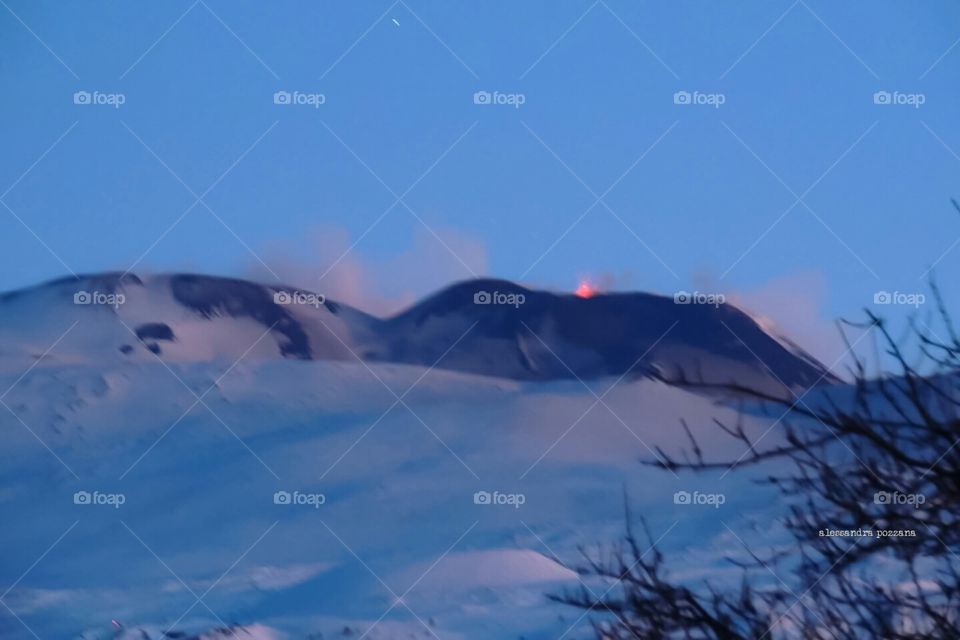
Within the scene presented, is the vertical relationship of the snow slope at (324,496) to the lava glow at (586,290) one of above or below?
below

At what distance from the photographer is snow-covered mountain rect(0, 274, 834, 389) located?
9.27 ft

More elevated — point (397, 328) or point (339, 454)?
point (397, 328)

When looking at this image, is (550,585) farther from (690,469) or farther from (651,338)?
(651,338)

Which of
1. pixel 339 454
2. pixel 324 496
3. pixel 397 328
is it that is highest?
pixel 397 328

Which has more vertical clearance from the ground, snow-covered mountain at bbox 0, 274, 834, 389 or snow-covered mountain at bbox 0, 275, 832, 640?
snow-covered mountain at bbox 0, 274, 834, 389

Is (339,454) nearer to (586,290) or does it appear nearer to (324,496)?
(324,496)

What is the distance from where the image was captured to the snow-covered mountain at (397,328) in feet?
9.27

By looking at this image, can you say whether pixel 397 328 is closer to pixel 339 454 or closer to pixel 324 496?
pixel 339 454

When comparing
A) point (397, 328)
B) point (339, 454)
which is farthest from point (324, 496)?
point (397, 328)

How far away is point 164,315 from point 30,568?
760 mm

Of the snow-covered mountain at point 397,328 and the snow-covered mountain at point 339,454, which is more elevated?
the snow-covered mountain at point 397,328

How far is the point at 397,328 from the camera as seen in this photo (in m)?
2.84

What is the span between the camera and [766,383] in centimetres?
288

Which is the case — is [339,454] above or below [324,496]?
above
